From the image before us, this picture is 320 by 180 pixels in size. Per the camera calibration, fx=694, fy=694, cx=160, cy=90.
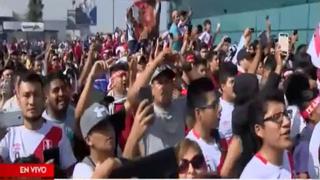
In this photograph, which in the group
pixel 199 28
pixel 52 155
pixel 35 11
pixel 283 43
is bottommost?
pixel 52 155

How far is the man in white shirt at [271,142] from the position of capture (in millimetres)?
2820

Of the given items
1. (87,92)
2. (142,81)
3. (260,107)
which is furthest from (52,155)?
(260,107)

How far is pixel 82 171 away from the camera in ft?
9.55

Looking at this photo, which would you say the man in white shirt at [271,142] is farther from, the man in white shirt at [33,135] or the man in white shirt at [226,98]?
the man in white shirt at [33,135]

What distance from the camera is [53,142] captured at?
3.30 meters

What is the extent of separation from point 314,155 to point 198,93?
619mm

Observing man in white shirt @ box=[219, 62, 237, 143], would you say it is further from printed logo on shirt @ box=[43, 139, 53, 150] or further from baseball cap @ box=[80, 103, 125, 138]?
printed logo on shirt @ box=[43, 139, 53, 150]

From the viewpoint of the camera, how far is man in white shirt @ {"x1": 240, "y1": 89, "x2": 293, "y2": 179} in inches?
111

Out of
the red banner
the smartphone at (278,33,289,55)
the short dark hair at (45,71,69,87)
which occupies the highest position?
the smartphone at (278,33,289,55)

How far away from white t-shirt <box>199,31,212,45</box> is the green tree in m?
1.36

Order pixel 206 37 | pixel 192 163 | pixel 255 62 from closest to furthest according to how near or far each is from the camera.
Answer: pixel 192 163 < pixel 255 62 < pixel 206 37

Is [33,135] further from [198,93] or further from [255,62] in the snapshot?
[255,62]

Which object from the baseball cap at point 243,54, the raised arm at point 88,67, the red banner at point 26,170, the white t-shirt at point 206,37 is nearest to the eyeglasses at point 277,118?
the red banner at point 26,170

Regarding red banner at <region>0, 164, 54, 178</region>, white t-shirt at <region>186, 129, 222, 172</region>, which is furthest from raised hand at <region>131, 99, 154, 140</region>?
red banner at <region>0, 164, 54, 178</region>
